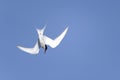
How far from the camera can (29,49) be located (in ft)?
652

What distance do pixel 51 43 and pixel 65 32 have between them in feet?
14.6

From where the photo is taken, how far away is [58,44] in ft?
642

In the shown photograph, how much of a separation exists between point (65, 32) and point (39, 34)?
17.2 ft

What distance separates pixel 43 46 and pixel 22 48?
5.87 metres

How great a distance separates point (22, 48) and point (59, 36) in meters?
8.35

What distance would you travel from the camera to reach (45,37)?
195125 mm

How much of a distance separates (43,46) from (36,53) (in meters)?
2.96

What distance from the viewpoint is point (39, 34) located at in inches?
7638

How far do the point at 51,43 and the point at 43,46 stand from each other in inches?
99.8

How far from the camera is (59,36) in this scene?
196125 mm

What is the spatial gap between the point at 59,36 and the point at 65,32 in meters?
2.67

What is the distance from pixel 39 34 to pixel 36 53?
4786 millimetres

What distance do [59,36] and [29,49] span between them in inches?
286

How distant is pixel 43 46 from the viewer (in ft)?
639
